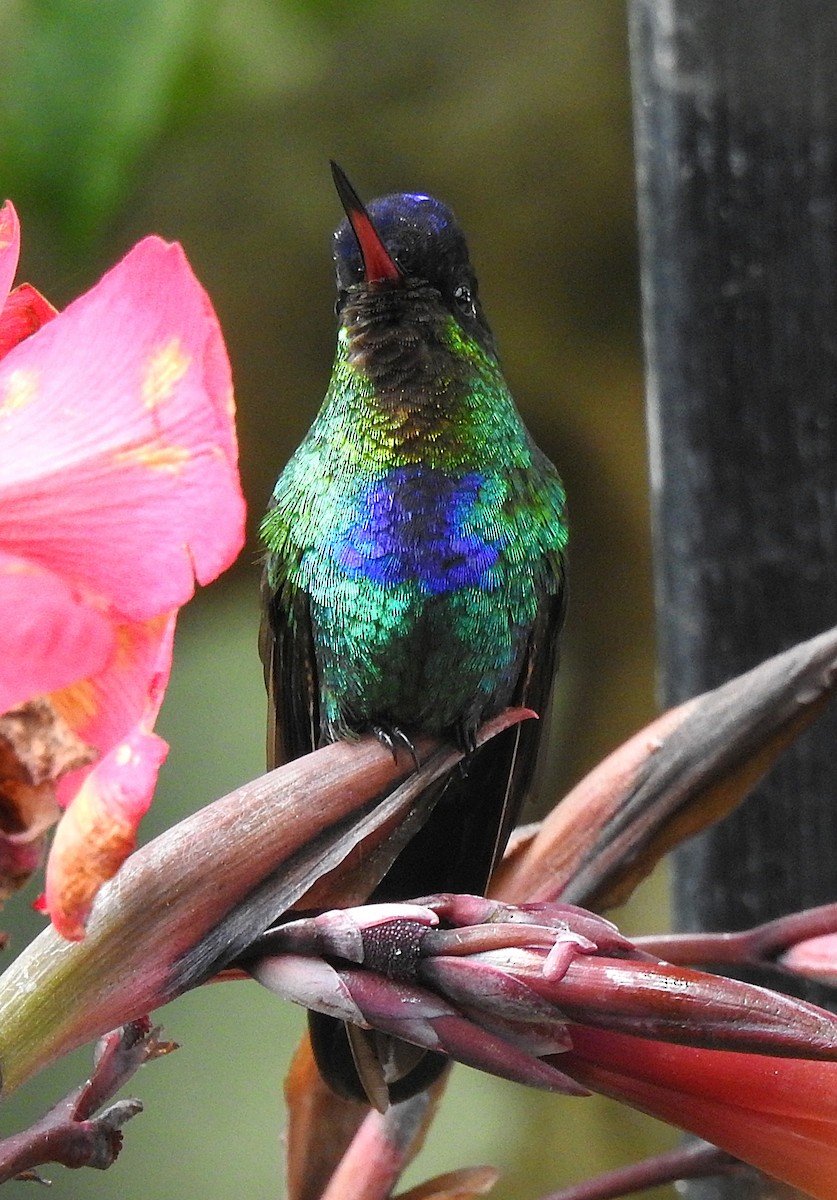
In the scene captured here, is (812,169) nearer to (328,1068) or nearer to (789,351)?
(789,351)

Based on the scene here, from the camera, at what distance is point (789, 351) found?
0.58 m

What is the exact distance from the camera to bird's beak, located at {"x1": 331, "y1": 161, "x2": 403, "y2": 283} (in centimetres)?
36

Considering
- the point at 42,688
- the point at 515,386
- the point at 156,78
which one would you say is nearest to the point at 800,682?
the point at 42,688

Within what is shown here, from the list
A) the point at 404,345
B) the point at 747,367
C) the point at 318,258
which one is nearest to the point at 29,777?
the point at 404,345

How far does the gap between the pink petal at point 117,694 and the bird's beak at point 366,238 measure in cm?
18

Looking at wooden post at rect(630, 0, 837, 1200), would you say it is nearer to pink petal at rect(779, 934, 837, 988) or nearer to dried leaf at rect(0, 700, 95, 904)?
pink petal at rect(779, 934, 837, 988)

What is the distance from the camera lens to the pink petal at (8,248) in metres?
0.20

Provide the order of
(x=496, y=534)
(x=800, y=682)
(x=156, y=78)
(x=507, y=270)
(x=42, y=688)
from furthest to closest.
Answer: (x=507, y=270)
(x=156, y=78)
(x=496, y=534)
(x=800, y=682)
(x=42, y=688)

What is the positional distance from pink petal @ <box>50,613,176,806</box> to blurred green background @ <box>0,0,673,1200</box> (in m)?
0.96

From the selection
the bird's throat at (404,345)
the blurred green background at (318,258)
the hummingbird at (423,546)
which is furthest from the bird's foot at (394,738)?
the blurred green background at (318,258)

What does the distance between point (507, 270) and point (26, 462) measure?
1110mm

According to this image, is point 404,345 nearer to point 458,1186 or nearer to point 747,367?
point 747,367

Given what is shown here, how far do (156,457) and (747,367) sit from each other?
0.45 metres

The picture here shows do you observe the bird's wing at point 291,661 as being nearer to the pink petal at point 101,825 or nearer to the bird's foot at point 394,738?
the bird's foot at point 394,738
